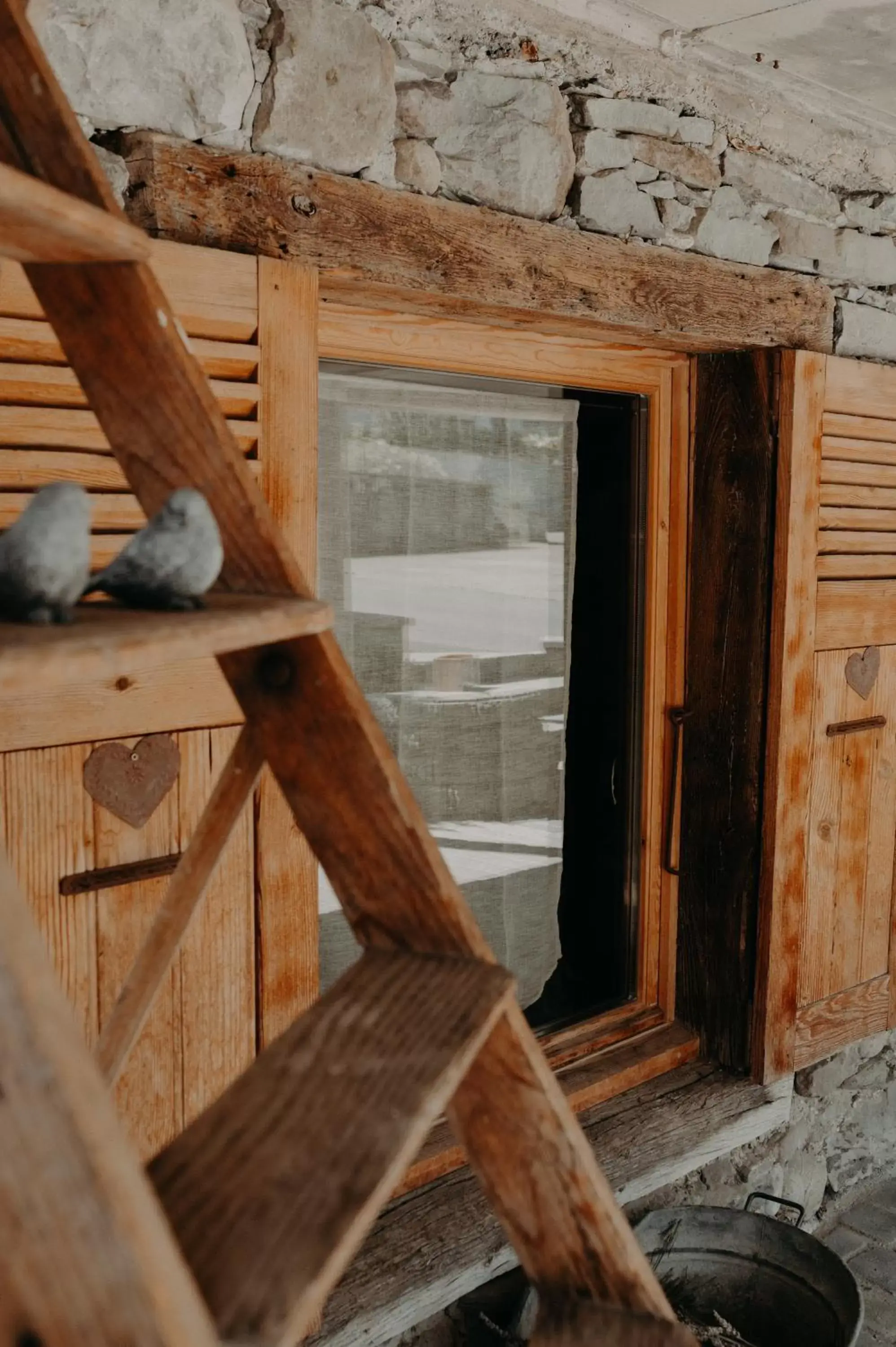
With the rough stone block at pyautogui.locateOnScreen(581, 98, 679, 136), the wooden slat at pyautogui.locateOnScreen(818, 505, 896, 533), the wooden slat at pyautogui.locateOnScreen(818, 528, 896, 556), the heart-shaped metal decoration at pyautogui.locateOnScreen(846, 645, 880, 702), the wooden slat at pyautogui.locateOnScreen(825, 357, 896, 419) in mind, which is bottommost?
the heart-shaped metal decoration at pyautogui.locateOnScreen(846, 645, 880, 702)

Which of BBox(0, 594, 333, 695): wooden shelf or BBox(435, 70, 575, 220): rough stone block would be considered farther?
BBox(435, 70, 575, 220): rough stone block

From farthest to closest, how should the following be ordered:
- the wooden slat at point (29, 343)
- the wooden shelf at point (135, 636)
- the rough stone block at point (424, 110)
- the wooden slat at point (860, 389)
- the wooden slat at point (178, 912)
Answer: the wooden slat at point (860, 389), the rough stone block at point (424, 110), the wooden slat at point (29, 343), the wooden slat at point (178, 912), the wooden shelf at point (135, 636)

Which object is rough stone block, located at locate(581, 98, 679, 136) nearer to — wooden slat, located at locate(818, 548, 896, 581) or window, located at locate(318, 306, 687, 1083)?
window, located at locate(318, 306, 687, 1083)

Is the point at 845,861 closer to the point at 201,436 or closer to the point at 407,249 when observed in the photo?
the point at 407,249

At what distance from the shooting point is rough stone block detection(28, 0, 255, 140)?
180cm

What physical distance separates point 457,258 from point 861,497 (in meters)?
1.37

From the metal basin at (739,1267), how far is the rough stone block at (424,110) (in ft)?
7.82

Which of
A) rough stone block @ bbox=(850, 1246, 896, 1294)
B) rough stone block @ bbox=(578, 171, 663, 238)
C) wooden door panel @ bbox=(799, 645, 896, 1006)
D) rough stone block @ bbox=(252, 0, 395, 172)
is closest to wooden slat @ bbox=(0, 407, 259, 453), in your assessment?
rough stone block @ bbox=(252, 0, 395, 172)

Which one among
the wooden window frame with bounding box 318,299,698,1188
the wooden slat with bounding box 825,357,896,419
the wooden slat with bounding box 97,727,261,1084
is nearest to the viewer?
the wooden slat with bounding box 97,727,261,1084

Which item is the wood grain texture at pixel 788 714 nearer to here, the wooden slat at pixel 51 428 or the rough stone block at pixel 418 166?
the rough stone block at pixel 418 166

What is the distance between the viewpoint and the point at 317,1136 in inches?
36.0

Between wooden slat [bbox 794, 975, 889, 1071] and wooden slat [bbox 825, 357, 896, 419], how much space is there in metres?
1.54

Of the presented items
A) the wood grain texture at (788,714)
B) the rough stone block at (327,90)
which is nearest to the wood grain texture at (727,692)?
the wood grain texture at (788,714)

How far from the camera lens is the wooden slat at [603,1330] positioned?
40.8 inches
